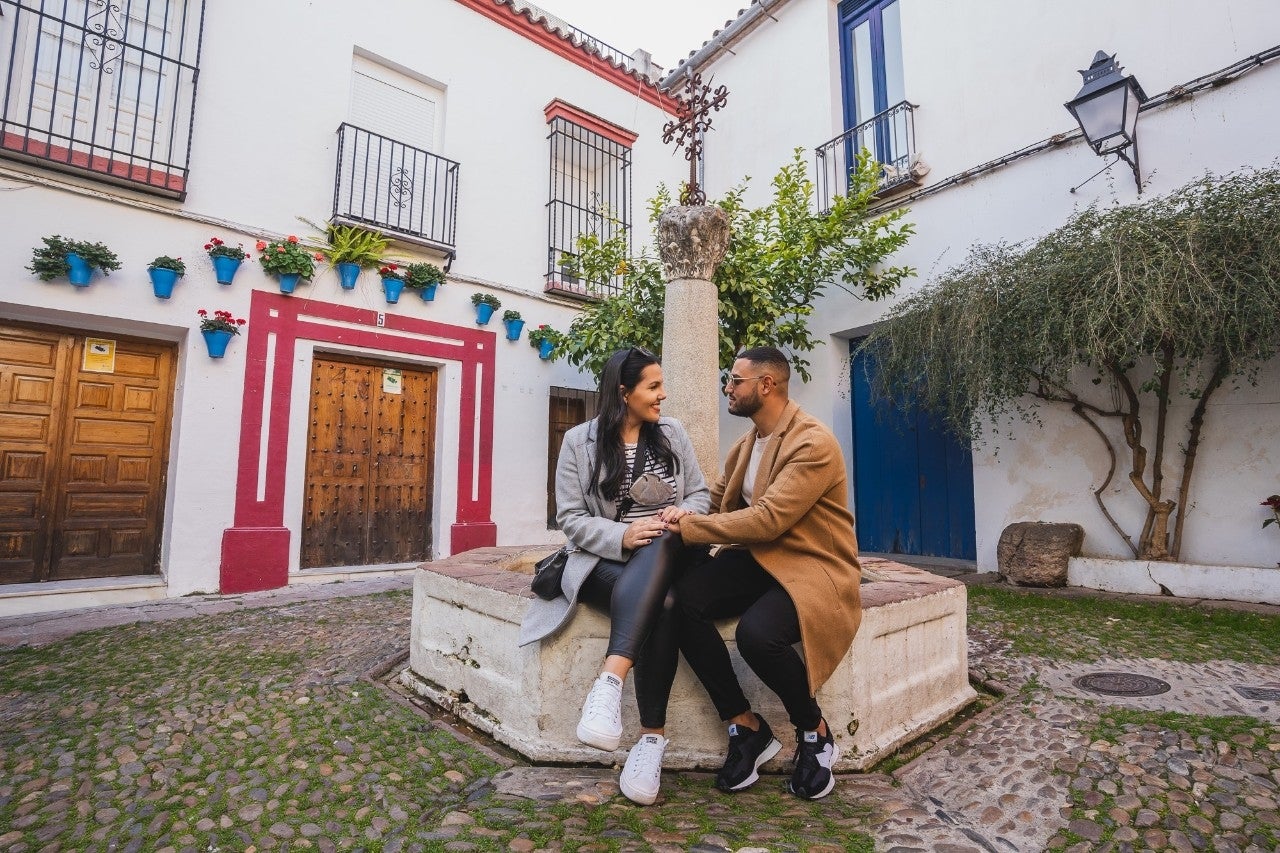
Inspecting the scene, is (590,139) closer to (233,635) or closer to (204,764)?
(233,635)

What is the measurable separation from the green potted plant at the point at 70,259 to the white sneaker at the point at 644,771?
232 inches

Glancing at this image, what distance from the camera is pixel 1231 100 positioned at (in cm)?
528

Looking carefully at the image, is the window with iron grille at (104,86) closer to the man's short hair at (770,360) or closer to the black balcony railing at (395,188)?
the black balcony railing at (395,188)

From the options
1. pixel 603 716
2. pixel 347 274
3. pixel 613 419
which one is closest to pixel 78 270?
pixel 347 274

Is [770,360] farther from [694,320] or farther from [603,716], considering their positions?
[694,320]

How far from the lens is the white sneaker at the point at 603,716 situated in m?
2.00

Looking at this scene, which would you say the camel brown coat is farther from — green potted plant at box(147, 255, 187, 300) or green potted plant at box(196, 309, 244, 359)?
green potted plant at box(147, 255, 187, 300)

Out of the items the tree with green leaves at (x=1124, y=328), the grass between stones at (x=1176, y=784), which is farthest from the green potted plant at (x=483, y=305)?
the grass between stones at (x=1176, y=784)

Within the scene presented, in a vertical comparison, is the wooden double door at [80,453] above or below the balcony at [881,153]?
below

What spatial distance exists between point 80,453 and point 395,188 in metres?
3.90

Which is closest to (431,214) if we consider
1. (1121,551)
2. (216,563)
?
(216,563)

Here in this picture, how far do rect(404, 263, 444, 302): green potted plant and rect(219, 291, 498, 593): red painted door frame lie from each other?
0.32 meters

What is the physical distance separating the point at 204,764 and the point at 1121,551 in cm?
662

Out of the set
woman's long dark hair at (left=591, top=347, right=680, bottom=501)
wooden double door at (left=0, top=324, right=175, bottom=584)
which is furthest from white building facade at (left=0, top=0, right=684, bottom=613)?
woman's long dark hair at (left=591, top=347, right=680, bottom=501)
